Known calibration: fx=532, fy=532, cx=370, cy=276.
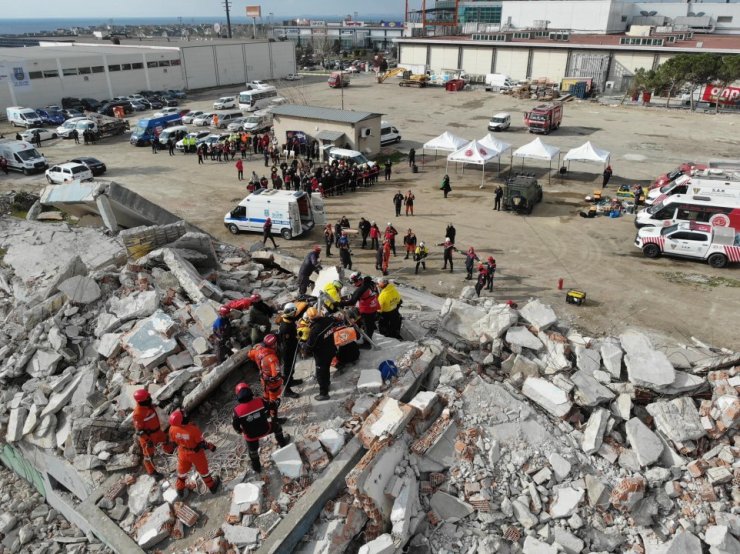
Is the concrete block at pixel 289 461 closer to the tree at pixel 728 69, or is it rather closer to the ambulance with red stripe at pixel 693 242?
the ambulance with red stripe at pixel 693 242

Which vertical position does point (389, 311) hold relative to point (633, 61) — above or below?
below

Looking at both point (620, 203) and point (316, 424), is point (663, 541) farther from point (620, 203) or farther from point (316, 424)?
point (620, 203)

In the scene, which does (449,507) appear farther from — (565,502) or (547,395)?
(547,395)

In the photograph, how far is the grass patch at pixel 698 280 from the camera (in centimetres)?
1636

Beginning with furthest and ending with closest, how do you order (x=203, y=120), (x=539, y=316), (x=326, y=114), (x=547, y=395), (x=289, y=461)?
(x=203, y=120) < (x=326, y=114) < (x=539, y=316) < (x=547, y=395) < (x=289, y=461)

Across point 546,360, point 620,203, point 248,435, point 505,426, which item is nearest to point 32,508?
point 248,435

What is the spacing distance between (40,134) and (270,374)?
3734 centimetres

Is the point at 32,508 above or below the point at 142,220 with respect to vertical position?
below

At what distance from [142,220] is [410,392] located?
11.1m

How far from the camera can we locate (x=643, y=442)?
7.68m

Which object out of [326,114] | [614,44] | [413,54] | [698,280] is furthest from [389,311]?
[413,54]

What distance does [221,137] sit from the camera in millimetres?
33344

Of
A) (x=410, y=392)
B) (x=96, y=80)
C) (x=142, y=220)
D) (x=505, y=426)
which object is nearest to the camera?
(x=505, y=426)

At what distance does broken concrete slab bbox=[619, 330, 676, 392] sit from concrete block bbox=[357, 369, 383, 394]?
13.2 feet
